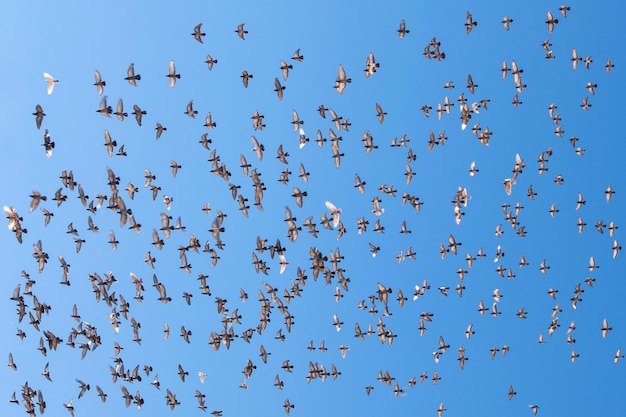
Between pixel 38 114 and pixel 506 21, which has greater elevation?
pixel 506 21

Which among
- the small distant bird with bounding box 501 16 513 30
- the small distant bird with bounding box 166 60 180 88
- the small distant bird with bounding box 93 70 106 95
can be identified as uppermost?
the small distant bird with bounding box 501 16 513 30

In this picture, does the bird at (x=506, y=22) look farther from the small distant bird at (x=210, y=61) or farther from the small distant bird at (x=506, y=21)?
the small distant bird at (x=210, y=61)

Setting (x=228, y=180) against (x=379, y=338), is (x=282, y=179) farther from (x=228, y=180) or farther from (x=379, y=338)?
(x=379, y=338)

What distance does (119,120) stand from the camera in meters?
49.7

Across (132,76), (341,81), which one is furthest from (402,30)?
(132,76)

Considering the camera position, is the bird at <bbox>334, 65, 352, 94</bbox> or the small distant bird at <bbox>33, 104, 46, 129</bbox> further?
the bird at <bbox>334, 65, 352, 94</bbox>

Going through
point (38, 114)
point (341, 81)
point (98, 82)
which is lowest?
point (38, 114)

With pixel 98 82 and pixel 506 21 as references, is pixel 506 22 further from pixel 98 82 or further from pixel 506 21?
pixel 98 82

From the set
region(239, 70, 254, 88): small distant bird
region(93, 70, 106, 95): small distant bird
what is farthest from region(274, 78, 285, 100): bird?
region(93, 70, 106, 95): small distant bird

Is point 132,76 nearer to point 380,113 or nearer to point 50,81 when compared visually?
point 50,81

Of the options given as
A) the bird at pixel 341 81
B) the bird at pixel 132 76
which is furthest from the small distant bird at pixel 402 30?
the bird at pixel 132 76

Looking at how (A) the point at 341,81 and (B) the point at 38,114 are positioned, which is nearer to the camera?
(B) the point at 38,114

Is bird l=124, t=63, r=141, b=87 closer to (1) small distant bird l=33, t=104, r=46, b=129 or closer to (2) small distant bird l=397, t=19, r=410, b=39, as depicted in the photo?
(1) small distant bird l=33, t=104, r=46, b=129

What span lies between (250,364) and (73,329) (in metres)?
11.0
